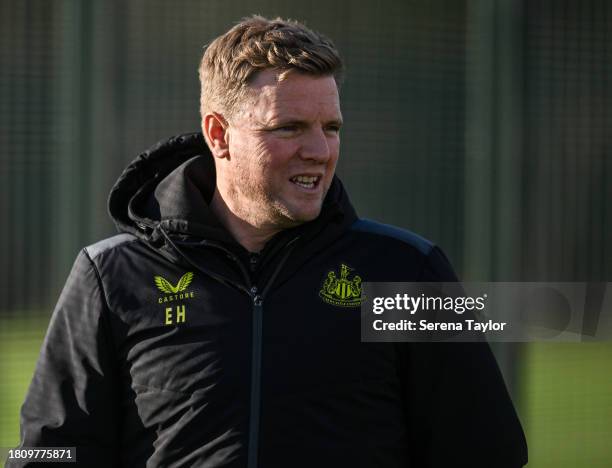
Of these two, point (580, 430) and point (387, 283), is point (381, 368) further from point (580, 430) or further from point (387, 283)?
point (580, 430)

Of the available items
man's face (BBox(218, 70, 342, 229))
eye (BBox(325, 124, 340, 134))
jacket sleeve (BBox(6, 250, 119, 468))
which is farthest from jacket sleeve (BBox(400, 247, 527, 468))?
jacket sleeve (BBox(6, 250, 119, 468))

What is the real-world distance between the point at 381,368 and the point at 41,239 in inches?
105

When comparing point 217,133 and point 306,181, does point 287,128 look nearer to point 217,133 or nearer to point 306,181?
point 306,181

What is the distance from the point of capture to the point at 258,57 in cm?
253

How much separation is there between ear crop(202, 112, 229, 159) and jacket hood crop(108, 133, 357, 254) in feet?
0.34

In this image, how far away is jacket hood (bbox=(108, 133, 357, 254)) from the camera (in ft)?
8.38

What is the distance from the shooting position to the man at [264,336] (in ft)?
7.79

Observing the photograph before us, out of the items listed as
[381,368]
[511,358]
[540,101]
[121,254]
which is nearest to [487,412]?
[381,368]

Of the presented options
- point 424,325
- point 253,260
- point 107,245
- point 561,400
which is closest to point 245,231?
point 253,260

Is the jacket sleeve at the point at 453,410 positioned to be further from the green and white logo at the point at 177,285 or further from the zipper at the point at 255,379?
the green and white logo at the point at 177,285

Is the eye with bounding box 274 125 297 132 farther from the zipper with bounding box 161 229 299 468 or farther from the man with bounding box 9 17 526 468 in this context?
the zipper with bounding box 161 229 299 468

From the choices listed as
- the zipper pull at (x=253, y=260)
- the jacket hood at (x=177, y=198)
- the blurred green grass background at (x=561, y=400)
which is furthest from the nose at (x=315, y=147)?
the blurred green grass background at (x=561, y=400)

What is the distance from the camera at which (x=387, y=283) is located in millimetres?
2506

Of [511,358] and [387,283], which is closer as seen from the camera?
[387,283]
